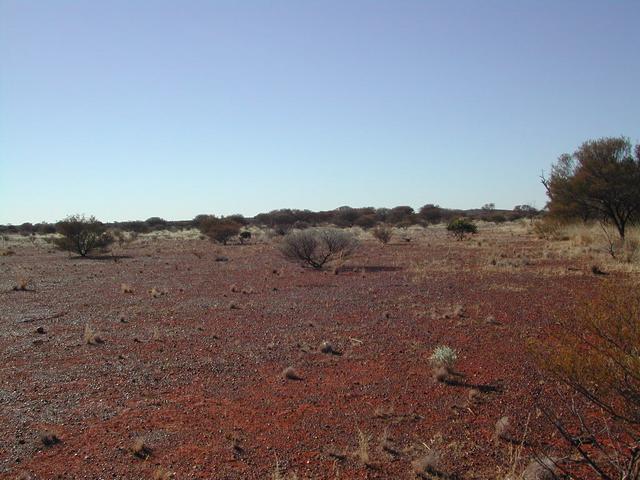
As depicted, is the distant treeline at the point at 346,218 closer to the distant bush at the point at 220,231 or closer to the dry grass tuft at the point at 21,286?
the distant bush at the point at 220,231

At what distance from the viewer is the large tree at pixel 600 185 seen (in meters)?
28.1

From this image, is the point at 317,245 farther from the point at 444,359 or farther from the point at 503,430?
the point at 503,430

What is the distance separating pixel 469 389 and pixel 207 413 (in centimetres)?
391

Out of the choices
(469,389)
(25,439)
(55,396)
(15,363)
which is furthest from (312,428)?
(15,363)

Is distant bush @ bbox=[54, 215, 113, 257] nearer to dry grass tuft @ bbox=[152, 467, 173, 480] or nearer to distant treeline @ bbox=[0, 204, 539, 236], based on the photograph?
distant treeline @ bbox=[0, 204, 539, 236]

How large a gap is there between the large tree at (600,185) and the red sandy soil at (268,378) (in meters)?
11.9

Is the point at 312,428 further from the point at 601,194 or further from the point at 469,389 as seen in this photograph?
the point at 601,194

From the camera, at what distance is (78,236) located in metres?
38.6

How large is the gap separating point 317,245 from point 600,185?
1594 centimetres

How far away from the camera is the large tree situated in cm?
2809

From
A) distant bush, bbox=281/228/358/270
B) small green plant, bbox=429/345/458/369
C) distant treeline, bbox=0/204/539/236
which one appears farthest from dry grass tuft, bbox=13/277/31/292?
distant treeline, bbox=0/204/539/236

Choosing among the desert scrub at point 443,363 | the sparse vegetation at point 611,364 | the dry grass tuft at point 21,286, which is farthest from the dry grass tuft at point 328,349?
the dry grass tuft at point 21,286

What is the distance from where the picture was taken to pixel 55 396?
8141 millimetres

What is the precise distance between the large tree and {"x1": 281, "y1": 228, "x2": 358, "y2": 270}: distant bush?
14.0 meters
